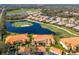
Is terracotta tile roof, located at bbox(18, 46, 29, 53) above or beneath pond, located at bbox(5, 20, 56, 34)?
beneath

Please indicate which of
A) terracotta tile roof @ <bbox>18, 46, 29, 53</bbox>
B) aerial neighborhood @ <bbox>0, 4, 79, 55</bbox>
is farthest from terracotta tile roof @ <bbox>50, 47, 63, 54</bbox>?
terracotta tile roof @ <bbox>18, 46, 29, 53</bbox>

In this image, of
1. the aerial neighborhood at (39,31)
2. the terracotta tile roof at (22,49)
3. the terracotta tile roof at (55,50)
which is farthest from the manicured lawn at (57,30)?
the terracotta tile roof at (22,49)

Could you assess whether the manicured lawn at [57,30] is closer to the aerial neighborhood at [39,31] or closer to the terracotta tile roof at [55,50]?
the aerial neighborhood at [39,31]

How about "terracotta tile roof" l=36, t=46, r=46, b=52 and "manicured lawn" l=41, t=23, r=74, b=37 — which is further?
"manicured lawn" l=41, t=23, r=74, b=37

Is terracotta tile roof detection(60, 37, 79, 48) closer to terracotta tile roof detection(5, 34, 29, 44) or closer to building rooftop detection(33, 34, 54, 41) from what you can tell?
building rooftop detection(33, 34, 54, 41)

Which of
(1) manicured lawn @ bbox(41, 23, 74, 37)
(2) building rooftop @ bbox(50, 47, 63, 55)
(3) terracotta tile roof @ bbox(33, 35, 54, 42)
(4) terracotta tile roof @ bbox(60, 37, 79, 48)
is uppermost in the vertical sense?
(1) manicured lawn @ bbox(41, 23, 74, 37)

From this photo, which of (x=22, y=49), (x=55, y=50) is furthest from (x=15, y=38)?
(x=55, y=50)
